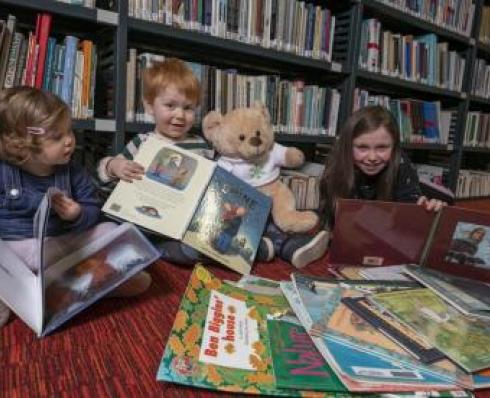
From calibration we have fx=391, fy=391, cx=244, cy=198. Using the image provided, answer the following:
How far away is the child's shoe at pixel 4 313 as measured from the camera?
2.36 ft

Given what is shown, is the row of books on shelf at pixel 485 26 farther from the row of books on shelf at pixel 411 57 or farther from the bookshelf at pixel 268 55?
the row of books on shelf at pixel 411 57

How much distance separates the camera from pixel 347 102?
180cm

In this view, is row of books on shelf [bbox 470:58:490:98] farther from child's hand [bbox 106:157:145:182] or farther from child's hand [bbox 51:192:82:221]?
child's hand [bbox 51:192:82:221]

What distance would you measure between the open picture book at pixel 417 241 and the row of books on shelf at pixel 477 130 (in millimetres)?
1713

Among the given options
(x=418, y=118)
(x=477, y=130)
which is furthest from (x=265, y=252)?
(x=477, y=130)

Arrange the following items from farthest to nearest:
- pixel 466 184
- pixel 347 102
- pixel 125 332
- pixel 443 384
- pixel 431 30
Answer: pixel 466 184, pixel 431 30, pixel 347 102, pixel 125 332, pixel 443 384

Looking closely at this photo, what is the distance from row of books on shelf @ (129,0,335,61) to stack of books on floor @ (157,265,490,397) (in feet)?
3.05

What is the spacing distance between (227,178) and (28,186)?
19.4 inches

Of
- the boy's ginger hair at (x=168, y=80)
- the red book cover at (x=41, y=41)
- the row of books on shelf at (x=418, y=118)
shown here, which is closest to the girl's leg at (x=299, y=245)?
the boy's ginger hair at (x=168, y=80)

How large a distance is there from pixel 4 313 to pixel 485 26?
284cm

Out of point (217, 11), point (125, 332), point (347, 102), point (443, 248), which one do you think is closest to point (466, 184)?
point (347, 102)

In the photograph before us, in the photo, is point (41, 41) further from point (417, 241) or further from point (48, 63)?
point (417, 241)

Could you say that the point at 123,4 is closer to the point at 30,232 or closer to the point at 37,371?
the point at 30,232

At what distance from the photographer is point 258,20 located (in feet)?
4.90
